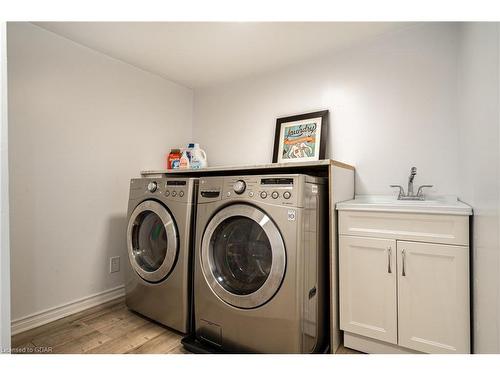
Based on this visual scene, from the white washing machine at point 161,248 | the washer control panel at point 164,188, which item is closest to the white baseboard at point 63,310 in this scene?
the white washing machine at point 161,248

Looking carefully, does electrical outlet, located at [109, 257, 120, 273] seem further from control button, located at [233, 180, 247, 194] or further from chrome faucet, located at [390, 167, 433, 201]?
chrome faucet, located at [390, 167, 433, 201]

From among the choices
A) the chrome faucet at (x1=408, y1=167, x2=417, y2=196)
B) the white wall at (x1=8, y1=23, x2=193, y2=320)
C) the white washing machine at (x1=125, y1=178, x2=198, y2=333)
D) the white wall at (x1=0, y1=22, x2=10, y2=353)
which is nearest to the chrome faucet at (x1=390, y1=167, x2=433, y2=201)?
the chrome faucet at (x1=408, y1=167, x2=417, y2=196)

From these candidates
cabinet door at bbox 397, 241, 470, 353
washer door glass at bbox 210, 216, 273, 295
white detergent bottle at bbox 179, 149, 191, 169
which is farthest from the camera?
white detergent bottle at bbox 179, 149, 191, 169

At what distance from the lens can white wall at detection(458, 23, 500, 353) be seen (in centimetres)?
88

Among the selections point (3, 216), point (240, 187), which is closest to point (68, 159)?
point (3, 216)

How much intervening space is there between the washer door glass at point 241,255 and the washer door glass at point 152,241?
1.11 ft

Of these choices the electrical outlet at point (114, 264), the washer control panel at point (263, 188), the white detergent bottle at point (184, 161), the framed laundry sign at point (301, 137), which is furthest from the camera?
the white detergent bottle at point (184, 161)

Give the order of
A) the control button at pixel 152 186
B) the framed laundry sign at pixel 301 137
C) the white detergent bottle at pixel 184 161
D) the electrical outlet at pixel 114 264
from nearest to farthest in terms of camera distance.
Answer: the control button at pixel 152 186
the framed laundry sign at pixel 301 137
the electrical outlet at pixel 114 264
the white detergent bottle at pixel 184 161

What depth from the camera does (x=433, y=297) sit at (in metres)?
1.29

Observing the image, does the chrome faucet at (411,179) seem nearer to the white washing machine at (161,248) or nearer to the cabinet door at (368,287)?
the cabinet door at (368,287)

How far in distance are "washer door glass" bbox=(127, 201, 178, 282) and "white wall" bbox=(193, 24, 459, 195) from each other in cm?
111

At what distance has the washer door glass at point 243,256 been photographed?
4.40 feet

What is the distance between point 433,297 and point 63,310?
2.42m
